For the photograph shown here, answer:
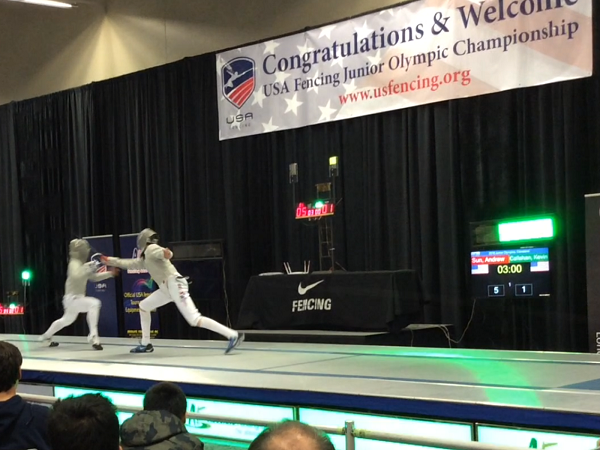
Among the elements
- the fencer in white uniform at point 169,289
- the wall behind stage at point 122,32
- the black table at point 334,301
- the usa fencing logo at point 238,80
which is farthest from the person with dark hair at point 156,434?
the usa fencing logo at point 238,80

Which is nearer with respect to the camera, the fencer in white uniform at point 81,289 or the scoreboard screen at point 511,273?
the scoreboard screen at point 511,273

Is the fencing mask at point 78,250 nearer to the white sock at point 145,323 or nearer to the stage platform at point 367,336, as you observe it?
the white sock at point 145,323

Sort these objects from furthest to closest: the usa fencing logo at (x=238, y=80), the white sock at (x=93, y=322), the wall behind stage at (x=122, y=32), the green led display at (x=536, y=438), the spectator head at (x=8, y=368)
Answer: the wall behind stage at (x=122, y=32) < the usa fencing logo at (x=238, y=80) < the white sock at (x=93, y=322) < the green led display at (x=536, y=438) < the spectator head at (x=8, y=368)

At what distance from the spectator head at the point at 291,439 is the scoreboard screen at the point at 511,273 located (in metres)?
5.09

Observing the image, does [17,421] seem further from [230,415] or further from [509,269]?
[509,269]

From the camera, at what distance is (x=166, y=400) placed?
7.87 ft

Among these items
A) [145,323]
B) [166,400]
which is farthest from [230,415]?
[145,323]

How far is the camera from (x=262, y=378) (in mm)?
3914

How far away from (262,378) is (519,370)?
1353mm

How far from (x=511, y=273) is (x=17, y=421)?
4.50 m

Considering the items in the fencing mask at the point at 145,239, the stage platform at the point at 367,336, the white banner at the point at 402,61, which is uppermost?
the white banner at the point at 402,61

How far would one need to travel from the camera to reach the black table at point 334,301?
6119 millimetres

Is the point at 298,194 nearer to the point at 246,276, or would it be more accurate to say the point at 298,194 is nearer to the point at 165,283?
the point at 246,276

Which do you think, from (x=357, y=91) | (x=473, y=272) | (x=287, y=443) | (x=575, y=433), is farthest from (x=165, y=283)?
(x=287, y=443)
